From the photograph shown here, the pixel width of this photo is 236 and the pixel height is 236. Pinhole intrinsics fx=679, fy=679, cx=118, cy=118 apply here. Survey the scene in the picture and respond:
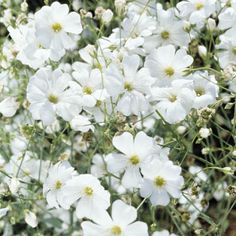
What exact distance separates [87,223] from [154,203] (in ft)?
0.65

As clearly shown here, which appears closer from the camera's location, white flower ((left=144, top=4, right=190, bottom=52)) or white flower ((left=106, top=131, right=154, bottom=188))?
white flower ((left=106, top=131, right=154, bottom=188))

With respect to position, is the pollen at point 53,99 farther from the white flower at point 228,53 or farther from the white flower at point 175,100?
the white flower at point 228,53

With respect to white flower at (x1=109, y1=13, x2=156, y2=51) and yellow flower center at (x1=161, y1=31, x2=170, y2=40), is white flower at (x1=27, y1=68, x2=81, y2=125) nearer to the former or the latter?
white flower at (x1=109, y1=13, x2=156, y2=51)

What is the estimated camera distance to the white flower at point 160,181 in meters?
1.82

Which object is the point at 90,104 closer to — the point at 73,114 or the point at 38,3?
the point at 73,114

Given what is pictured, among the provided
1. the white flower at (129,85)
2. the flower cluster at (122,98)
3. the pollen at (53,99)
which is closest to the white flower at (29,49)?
the flower cluster at (122,98)

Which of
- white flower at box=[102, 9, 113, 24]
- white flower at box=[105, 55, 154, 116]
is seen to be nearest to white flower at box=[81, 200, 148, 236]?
white flower at box=[105, 55, 154, 116]

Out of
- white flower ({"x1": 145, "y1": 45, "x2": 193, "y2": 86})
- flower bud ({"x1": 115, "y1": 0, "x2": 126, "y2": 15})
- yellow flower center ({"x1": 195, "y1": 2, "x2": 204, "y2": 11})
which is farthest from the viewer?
yellow flower center ({"x1": 195, "y1": 2, "x2": 204, "y2": 11})

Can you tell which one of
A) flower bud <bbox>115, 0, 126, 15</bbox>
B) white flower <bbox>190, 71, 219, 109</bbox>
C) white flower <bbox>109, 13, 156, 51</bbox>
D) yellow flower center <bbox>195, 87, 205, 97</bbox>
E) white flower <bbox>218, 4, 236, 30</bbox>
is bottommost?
yellow flower center <bbox>195, 87, 205, 97</bbox>

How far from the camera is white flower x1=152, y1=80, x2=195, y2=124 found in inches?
72.9

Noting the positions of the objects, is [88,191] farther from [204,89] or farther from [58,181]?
[204,89]

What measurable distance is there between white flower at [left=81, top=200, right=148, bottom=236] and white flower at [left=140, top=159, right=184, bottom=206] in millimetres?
81

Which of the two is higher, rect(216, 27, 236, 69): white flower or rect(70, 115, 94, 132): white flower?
rect(216, 27, 236, 69): white flower

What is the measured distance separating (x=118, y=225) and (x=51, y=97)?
0.42 meters
